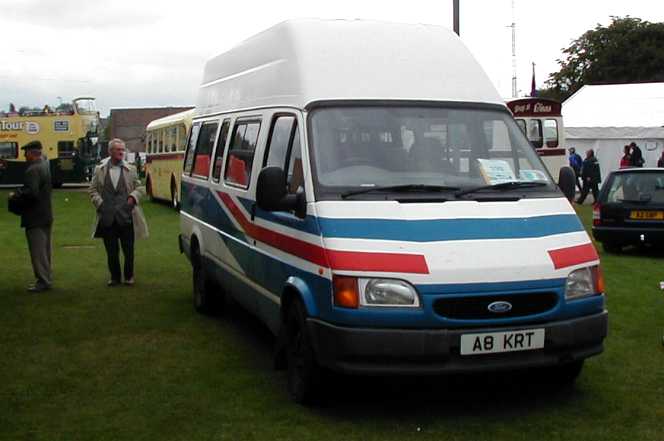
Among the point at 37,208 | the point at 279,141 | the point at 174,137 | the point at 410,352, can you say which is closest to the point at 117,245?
the point at 37,208

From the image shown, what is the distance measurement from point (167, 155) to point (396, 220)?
2243cm

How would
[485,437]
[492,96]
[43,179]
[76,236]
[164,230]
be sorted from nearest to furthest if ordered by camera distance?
[485,437]
[492,96]
[43,179]
[76,236]
[164,230]

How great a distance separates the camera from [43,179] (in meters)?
11.5

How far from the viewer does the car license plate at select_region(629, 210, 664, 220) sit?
14914mm

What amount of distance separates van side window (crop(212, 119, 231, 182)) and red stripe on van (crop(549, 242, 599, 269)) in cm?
396

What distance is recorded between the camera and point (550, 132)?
26.8 m

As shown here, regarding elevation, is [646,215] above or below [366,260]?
below

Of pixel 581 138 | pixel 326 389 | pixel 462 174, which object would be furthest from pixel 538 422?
pixel 581 138

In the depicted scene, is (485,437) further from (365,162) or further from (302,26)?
(302,26)

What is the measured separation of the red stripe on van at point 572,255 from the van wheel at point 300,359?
169 centimetres

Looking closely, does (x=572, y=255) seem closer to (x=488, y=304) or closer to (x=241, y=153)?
(x=488, y=304)

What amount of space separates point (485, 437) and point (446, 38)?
3460 mm

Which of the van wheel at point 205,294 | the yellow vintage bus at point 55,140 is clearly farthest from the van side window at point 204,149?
the yellow vintage bus at point 55,140

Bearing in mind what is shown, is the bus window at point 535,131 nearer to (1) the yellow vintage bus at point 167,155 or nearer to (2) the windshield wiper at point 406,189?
(1) the yellow vintage bus at point 167,155
